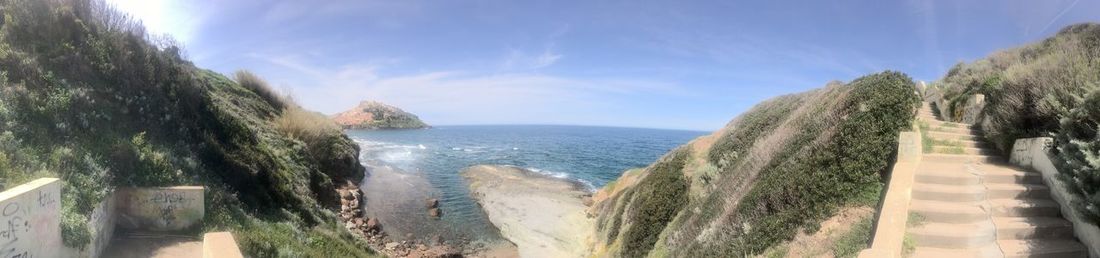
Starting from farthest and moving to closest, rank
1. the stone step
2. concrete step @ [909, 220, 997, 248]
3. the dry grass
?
the dry grass < the stone step < concrete step @ [909, 220, 997, 248]

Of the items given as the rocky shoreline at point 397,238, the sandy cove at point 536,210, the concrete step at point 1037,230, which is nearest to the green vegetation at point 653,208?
the sandy cove at point 536,210

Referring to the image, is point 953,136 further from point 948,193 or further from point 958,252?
point 958,252

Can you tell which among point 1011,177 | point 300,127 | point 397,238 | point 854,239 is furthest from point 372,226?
point 1011,177

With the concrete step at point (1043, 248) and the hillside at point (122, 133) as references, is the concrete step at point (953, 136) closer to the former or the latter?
the concrete step at point (1043, 248)

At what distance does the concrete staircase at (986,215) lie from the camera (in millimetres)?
6457

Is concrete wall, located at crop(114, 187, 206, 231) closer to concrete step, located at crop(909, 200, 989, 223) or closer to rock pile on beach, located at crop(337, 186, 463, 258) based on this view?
rock pile on beach, located at crop(337, 186, 463, 258)

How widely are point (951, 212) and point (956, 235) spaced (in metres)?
0.63

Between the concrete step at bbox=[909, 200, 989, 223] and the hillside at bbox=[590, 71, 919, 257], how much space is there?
85 cm

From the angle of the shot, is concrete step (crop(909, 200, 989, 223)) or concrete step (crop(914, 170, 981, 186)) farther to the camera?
concrete step (crop(914, 170, 981, 186))

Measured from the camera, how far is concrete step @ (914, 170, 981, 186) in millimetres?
8062

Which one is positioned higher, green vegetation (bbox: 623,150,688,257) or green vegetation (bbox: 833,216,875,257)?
green vegetation (bbox: 833,216,875,257)

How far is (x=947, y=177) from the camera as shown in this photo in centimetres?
816

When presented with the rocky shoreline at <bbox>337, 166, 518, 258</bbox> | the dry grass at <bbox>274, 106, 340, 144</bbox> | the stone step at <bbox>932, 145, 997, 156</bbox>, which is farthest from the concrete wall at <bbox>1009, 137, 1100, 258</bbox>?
the dry grass at <bbox>274, 106, 340, 144</bbox>

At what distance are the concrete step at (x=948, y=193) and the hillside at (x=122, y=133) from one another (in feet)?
35.5
